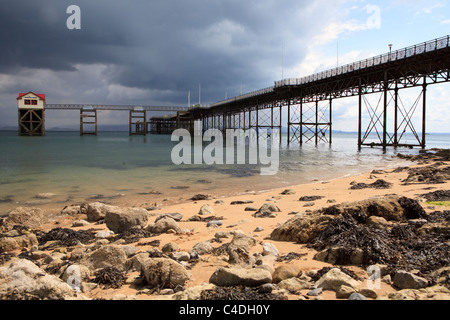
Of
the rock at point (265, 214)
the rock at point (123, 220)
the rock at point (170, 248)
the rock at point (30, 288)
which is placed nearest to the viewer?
the rock at point (30, 288)

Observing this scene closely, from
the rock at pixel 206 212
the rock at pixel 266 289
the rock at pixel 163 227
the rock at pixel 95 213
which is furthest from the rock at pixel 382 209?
the rock at pixel 95 213

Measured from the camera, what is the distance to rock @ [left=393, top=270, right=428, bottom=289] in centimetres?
310

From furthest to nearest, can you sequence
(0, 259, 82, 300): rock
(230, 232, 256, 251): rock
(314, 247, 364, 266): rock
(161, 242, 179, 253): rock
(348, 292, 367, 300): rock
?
(161, 242, 179, 253): rock → (230, 232, 256, 251): rock → (314, 247, 364, 266): rock → (348, 292, 367, 300): rock → (0, 259, 82, 300): rock

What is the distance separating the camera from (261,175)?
1752 centimetres

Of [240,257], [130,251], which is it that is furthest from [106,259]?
[240,257]

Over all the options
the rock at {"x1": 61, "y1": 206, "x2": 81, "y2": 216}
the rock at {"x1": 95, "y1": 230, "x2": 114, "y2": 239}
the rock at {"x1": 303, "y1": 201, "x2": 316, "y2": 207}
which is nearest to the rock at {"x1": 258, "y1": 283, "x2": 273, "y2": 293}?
the rock at {"x1": 95, "y1": 230, "x2": 114, "y2": 239}

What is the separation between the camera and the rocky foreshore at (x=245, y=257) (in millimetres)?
3125

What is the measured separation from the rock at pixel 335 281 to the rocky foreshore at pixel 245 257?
1 centimetres

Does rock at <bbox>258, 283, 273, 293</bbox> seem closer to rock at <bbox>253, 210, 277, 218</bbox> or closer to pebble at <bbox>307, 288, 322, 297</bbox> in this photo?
pebble at <bbox>307, 288, 322, 297</bbox>

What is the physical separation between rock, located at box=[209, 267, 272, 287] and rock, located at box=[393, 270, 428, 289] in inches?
56.4

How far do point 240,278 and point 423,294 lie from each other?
1.87 meters

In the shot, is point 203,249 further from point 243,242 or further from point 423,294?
point 423,294

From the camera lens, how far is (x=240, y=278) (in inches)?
131

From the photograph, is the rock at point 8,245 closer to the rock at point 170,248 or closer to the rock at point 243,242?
the rock at point 170,248
